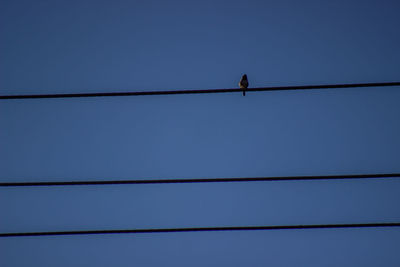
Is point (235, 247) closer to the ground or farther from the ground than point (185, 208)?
closer to the ground

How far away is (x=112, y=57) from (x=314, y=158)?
6.91 feet

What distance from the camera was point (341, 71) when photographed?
2418 millimetres

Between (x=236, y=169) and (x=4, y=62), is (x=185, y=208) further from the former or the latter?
(x=4, y=62)

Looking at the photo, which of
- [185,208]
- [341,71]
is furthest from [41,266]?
[341,71]

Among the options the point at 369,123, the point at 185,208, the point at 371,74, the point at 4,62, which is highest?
the point at 4,62

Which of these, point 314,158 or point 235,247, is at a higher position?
point 314,158

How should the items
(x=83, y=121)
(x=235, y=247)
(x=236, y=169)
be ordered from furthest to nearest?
1. (x=235, y=247)
2. (x=236, y=169)
3. (x=83, y=121)

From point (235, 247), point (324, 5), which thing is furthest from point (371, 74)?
point (235, 247)

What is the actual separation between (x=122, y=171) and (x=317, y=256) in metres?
2.13

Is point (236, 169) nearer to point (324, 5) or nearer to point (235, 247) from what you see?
point (235, 247)

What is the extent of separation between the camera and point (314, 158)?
2475mm

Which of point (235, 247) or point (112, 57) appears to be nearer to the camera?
point (112, 57)

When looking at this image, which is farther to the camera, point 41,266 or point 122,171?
point 41,266

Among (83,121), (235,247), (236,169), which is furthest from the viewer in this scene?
(235,247)
